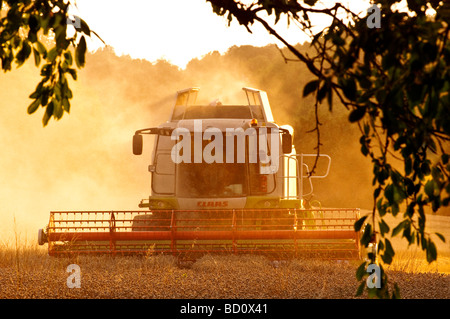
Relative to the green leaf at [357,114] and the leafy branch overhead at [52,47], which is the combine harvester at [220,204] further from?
the green leaf at [357,114]

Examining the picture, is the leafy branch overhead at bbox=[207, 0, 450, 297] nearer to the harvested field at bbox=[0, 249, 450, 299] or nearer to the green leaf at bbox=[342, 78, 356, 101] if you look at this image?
the green leaf at bbox=[342, 78, 356, 101]

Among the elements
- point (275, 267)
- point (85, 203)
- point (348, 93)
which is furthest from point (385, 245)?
point (85, 203)

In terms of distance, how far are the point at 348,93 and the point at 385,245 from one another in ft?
3.75

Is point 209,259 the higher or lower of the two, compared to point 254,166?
lower

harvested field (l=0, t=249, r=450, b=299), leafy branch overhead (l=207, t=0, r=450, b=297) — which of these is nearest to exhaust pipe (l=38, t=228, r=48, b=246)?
harvested field (l=0, t=249, r=450, b=299)

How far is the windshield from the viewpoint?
14.1 m

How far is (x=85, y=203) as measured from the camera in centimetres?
4503

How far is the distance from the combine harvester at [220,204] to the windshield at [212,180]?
2cm

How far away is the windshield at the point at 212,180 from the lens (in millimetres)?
14102

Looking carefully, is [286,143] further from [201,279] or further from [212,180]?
[201,279]

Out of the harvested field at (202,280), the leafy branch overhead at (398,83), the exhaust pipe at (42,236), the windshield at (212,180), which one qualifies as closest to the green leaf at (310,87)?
the leafy branch overhead at (398,83)

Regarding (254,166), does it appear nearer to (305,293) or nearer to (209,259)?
(209,259)

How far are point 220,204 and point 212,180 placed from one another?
1.80 feet

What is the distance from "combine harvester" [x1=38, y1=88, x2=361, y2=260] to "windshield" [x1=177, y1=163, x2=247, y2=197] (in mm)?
19
